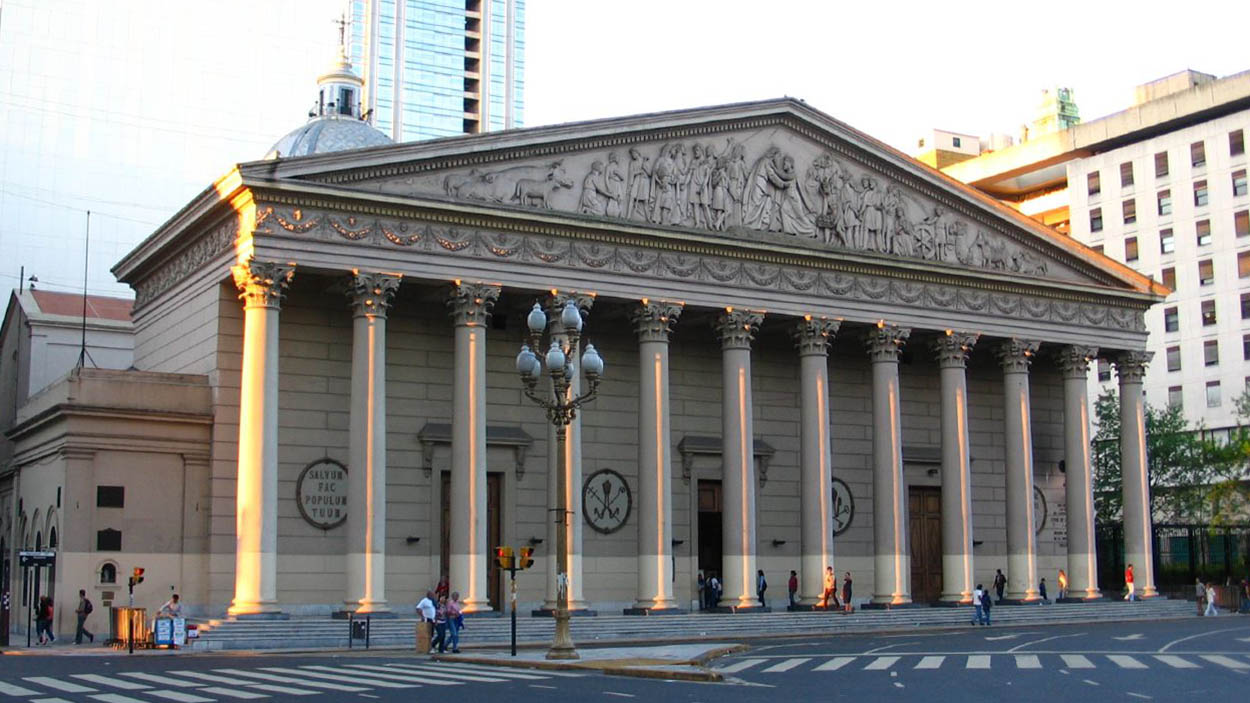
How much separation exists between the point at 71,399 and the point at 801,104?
25828 mm

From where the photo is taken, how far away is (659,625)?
46.3 metres

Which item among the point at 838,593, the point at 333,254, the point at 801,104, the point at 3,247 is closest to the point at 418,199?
Answer: the point at 333,254

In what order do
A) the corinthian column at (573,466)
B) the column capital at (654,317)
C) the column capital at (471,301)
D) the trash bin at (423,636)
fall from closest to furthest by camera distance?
1. the trash bin at (423,636)
2. the column capital at (471,301)
3. the corinthian column at (573,466)
4. the column capital at (654,317)

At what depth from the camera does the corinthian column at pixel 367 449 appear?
4294 cm

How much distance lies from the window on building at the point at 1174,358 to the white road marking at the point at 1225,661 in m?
64.4

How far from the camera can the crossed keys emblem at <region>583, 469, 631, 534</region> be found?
5084 centimetres

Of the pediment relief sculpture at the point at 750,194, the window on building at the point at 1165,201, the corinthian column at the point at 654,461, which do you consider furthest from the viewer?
the window on building at the point at 1165,201

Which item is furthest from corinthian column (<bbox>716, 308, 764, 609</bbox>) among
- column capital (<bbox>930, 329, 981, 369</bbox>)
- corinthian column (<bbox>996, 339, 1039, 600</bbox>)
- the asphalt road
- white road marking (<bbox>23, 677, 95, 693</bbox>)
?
white road marking (<bbox>23, 677, 95, 693</bbox>)

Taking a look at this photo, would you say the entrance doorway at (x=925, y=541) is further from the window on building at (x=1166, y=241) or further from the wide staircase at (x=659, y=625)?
the window on building at (x=1166, y=241)

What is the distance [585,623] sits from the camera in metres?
44.9

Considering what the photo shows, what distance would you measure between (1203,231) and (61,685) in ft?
264

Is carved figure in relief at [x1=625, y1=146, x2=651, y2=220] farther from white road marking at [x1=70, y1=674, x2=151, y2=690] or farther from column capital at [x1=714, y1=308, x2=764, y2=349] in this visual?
white road marking at [x1=70, y1=674, x2=151, y2=690]

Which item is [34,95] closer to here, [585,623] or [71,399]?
[71,399]

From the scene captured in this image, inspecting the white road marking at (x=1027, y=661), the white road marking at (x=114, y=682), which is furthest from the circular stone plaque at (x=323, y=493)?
the white road marking at (x=1027, y=661)
